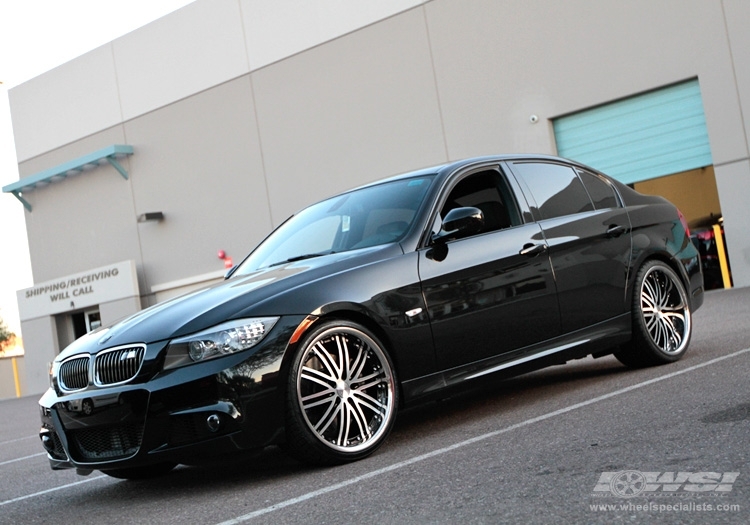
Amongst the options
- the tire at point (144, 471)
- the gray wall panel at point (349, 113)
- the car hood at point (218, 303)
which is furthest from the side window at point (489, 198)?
the gray wall panel at point (349, 113)

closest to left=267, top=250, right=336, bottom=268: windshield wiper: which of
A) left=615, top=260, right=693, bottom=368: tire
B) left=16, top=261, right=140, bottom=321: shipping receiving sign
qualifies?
left=615, top=260, right=693, bottom=368: tire

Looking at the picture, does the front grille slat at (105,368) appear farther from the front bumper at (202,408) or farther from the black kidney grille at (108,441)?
the black kidney grille at (108,441)

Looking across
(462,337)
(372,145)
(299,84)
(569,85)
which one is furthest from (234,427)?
(299,84)

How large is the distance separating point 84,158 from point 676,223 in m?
24.7

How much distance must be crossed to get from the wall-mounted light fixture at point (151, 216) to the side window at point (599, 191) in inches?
861

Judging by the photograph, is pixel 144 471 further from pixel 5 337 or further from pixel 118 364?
pixel 5 337

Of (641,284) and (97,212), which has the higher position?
(97,212)

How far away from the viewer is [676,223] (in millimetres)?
7262

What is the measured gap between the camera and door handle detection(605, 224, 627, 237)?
6.50m

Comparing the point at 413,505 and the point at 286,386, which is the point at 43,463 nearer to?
the point at 286,386

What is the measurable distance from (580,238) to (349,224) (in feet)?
5.16

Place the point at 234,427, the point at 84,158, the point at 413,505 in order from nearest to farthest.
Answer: the point at 413,505
the point at 234,427
the point at 84,158

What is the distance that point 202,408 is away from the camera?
4.52 meters

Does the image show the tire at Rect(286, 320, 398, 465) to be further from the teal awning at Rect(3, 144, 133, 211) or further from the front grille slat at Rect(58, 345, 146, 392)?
the teal awning at Rect(3, 144, 133, 211)
